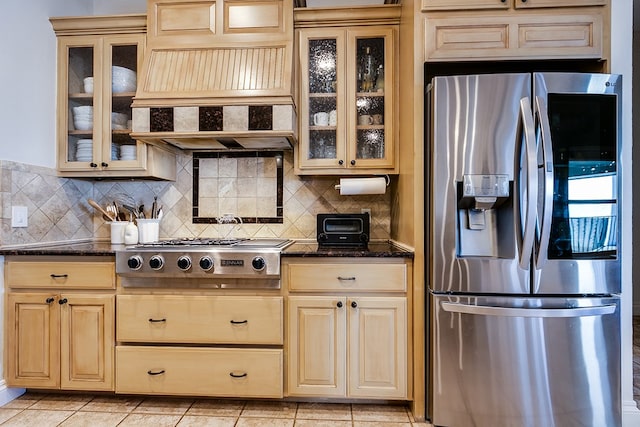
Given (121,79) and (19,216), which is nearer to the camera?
(19,216)

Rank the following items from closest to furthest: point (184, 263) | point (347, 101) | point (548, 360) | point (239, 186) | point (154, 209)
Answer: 1. point (548, 360)
2. point (184, 263)
3. point (347, 101)
4. point (154, 209)
5. point (239, 186)

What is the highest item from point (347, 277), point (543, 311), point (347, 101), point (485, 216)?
point (347, 101)

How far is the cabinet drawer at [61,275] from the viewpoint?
78.4 inches

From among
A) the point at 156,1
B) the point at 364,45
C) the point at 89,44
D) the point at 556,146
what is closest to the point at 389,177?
the point at 364,45

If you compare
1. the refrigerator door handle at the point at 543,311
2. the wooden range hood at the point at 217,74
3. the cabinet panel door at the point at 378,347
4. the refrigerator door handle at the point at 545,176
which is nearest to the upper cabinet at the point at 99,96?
the wooden range hood at the point at 217,74

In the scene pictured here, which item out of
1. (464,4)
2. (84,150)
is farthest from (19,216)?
(464,4)

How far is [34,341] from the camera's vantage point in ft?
6.57

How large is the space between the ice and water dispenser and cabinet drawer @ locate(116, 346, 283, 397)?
1.14 metres

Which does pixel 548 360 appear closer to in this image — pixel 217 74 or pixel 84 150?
pixel 217 74

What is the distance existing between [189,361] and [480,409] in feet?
4.87

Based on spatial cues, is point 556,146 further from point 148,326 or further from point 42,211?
point 42,211

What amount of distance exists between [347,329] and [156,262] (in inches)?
41.9

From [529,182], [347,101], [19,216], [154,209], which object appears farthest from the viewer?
[154,209]

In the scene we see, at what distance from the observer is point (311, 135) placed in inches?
92.0
